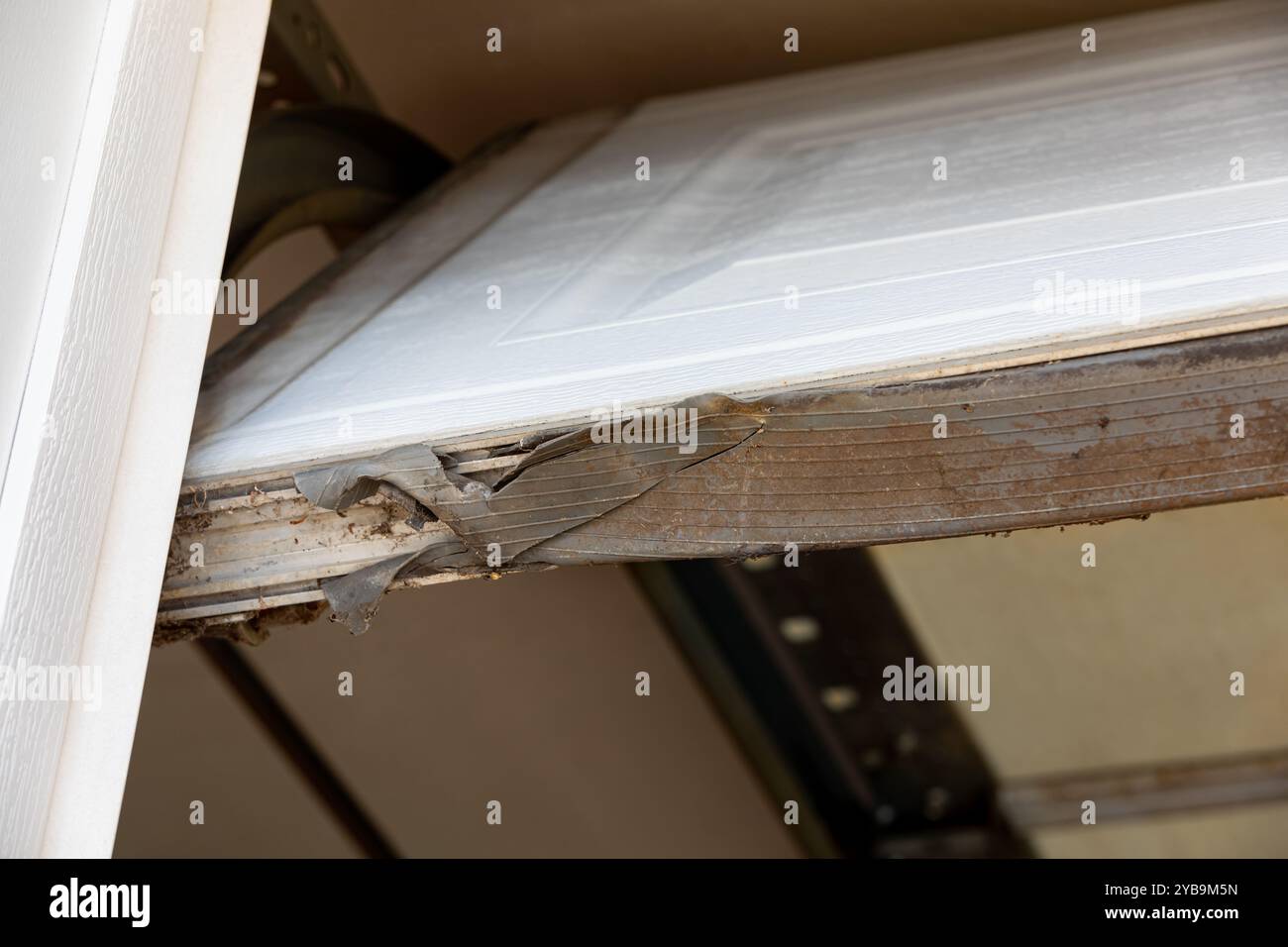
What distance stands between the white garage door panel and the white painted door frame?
78mm

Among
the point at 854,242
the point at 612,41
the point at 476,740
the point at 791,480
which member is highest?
the point at 612,41

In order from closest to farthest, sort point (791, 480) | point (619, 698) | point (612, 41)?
point (791, 480) → point (612, 41) → point (619, 698)

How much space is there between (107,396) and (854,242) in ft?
1.87

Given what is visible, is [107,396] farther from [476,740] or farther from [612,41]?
[476,740]

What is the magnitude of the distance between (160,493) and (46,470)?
4.1 inches

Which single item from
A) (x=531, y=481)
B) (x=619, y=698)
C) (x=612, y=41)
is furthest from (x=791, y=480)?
(x=619, y=698)

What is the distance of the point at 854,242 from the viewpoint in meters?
1.06

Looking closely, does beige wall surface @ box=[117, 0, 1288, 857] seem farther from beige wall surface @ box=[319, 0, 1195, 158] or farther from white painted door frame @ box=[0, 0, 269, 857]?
white painted door frame @ box=[0, 0, 269, 857]

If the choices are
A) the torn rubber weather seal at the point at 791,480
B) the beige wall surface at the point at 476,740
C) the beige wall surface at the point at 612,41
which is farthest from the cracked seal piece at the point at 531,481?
the beige wall surface at the point at 476,740

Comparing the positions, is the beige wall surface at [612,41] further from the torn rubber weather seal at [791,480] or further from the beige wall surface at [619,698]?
the torn rubber weather seal at [791,480]

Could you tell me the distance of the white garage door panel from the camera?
2.66ft

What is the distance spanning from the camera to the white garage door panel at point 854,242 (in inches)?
31.9

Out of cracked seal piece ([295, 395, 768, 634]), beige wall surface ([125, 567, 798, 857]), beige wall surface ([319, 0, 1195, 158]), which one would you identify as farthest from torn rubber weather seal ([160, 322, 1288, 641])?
beige wall surface ([125, 567, 798, 857])
